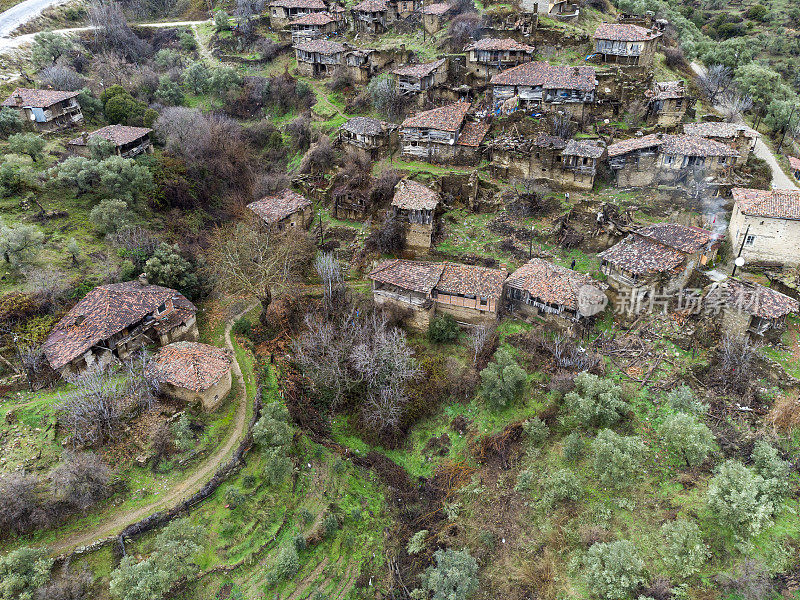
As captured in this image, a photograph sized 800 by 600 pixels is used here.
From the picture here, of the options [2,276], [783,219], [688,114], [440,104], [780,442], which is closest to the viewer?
[780,442]

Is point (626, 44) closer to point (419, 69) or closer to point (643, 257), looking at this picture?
point (419, 69)

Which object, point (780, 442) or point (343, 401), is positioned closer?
point (780, 442)

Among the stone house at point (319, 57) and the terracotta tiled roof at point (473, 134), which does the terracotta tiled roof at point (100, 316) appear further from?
the stone house at point (319, 57)

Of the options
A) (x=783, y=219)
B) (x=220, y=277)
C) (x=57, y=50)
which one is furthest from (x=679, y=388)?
(x=57, y=50)

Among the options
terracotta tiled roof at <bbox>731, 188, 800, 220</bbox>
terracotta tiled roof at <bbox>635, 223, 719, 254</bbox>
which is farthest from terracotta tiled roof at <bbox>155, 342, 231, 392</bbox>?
terracotta tiled roof at <bbox>731, 188, 800, 220</bbox>

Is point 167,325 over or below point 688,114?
below

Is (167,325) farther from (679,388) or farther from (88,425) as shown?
(679,388)

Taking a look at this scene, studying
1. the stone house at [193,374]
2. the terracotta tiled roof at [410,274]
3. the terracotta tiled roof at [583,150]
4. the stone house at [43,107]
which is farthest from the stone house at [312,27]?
the stone house at [193,374]

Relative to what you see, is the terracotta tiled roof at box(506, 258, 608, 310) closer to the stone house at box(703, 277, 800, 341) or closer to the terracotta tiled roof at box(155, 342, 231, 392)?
the stone house at box(703, 277, 800, 341)
